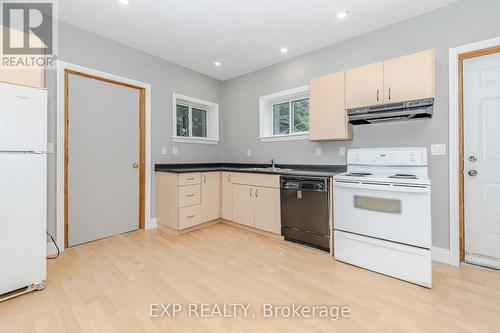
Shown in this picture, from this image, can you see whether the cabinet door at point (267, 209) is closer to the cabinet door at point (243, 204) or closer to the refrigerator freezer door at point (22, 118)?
the cabinet door at point (243, 204)

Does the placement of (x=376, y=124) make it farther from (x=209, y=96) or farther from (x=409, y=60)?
(x=209, y=96)

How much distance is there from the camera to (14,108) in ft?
5.39

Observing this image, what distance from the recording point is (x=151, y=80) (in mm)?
3338

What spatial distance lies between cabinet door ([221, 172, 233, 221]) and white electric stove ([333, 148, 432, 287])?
5.38ft

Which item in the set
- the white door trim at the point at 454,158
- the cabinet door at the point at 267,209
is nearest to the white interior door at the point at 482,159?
the white door trim at the point at 454,158

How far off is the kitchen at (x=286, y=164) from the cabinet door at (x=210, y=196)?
0.02 metres

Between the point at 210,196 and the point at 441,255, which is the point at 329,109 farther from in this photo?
the point at 210,196

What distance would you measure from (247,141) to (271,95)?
922 mm

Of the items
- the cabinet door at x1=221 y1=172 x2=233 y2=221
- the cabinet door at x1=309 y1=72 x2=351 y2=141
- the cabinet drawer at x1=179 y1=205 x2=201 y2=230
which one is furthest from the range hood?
the cabinet drawer at x1=179 y1=205 x2=201 y2=230

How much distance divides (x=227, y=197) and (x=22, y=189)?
7.57ft

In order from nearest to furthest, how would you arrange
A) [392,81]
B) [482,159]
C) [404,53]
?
[482,159]
[392,81]
[404,53]

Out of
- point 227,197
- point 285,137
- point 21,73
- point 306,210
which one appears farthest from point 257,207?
point 21,73

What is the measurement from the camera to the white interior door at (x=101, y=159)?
2646mm

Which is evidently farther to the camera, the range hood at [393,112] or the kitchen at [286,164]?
the range hood at [393,112]
